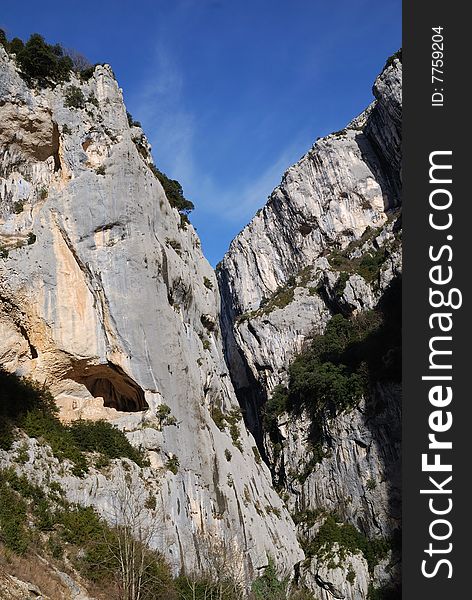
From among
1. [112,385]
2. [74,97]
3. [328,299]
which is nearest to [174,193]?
[74,97]

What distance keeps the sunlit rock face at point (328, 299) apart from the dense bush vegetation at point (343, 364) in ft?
3.21

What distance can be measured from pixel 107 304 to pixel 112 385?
4.02 m

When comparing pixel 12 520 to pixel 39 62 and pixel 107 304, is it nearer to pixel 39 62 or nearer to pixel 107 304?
pixel 107 304

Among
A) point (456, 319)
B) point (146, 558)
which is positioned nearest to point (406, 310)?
point (456, 319)

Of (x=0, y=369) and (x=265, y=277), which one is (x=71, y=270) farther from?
(x=265, y=277)

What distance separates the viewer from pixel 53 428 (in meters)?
21.2

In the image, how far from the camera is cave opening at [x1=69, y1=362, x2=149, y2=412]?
23609 millimetres

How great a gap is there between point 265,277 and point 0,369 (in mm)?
48571

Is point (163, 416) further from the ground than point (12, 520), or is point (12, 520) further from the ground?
point (163, 416)

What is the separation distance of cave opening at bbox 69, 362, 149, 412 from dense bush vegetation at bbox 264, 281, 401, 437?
21504 millimetres

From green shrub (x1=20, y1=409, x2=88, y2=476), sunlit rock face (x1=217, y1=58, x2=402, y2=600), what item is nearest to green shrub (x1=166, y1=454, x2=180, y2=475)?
green shrub (x1=20, y1=409, x2=88, y2=476)

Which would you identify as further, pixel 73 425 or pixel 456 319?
pixel 73 425

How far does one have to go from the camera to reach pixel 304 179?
65.9m

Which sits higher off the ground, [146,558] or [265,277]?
[265,277]
